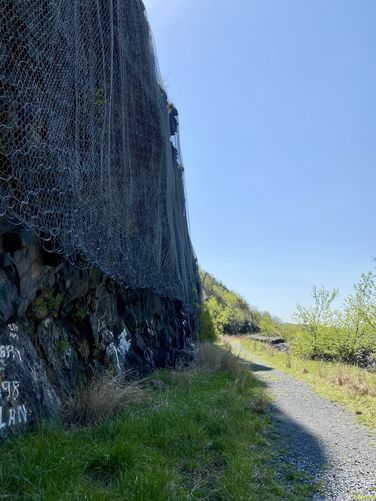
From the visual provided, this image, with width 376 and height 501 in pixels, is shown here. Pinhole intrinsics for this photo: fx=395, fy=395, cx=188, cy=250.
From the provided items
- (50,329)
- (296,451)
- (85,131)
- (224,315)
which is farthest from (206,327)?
(85,131)

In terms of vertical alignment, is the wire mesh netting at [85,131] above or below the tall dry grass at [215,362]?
above

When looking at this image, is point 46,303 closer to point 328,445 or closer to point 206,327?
point 328,445

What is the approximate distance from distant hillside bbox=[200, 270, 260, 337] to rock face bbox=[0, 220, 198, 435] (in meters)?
16.0

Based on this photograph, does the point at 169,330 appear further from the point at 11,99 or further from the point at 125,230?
the point at 11,99

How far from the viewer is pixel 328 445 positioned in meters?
4.80

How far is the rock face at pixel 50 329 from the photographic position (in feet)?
10.6

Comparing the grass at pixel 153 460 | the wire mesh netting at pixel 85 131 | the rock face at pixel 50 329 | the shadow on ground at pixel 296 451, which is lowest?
the shadow on ground at pixel 296 451

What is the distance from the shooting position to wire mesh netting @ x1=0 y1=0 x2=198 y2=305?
295 cm

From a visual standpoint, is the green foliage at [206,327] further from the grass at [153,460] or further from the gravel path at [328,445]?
the grass at [153,460]

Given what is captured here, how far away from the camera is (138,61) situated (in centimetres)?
595

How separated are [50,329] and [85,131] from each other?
2165 mm

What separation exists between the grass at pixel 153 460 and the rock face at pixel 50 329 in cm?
35

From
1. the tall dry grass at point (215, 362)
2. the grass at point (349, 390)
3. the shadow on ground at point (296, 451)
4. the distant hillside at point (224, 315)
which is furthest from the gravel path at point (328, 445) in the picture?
the distant hillside at point (224, 315)

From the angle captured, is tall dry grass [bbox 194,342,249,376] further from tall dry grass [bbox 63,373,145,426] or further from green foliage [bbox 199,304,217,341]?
green foliage [bbox 199,304,217,341]
